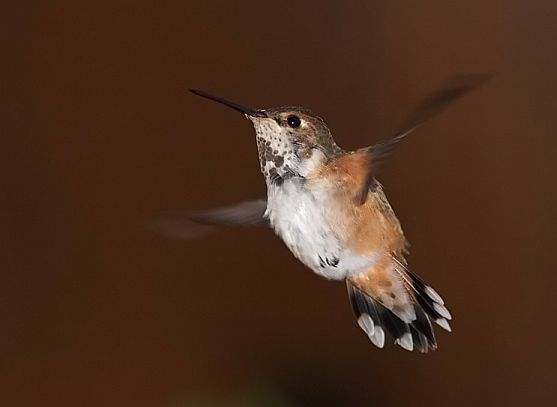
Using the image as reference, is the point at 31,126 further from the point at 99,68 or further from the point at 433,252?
the point at 433,252

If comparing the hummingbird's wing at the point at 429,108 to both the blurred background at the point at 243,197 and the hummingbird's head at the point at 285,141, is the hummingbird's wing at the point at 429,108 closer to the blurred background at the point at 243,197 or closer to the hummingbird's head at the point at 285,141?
the hummingbird's head at the point at 285,141

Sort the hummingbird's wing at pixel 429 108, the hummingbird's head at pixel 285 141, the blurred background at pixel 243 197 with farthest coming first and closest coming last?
the blurred background at pixel 243 197, the hummingbird's head at pixel 285 141, the hummingbird's wing at pixel 429 108

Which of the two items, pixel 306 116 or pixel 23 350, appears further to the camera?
pixel 23 350

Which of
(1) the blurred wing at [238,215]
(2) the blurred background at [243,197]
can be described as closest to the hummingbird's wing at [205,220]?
(1) the blurred wing at [238,215]

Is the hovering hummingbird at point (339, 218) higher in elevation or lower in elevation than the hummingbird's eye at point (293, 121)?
lower

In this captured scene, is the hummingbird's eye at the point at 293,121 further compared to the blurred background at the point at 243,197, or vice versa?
the blurred background at the point at 243,197

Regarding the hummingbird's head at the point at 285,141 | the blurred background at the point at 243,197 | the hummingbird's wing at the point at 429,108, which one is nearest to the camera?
the hummingbird's wing at the point at 429,108

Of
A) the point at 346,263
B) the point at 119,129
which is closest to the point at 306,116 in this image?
the point at 346,263

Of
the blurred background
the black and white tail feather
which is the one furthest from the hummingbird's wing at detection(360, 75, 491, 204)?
the blurred background
